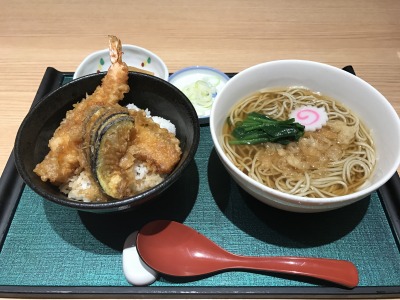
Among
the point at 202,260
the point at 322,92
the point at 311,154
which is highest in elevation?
the point at 322,92

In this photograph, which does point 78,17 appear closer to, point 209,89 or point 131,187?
point 209,89

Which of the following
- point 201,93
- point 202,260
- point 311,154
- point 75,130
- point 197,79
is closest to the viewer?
point 202,260

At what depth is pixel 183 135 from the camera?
134 cm

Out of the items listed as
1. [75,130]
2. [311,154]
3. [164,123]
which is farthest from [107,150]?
[311,154]

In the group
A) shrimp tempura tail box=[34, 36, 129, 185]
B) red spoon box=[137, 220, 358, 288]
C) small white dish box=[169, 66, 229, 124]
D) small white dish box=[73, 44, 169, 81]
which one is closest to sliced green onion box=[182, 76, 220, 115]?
small white dish box=[169, 66, 229, 124]

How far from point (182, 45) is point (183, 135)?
1034mm

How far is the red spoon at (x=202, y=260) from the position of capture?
108 centimetres

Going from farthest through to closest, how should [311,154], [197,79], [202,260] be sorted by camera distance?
[197,79], [311,154], [202,260]

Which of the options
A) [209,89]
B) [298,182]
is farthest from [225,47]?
[298,182]

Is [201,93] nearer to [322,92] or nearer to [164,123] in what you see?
[164,123]

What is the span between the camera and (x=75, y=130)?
125cm

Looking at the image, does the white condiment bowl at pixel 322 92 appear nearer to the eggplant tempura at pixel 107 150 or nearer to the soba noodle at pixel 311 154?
the soba noodle at pixel 311 154

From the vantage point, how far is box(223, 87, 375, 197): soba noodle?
1289 millimetres

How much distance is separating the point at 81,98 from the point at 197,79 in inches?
29.9
